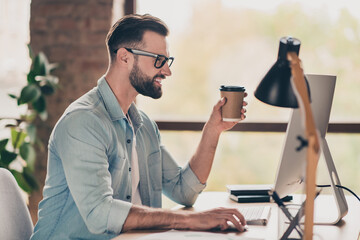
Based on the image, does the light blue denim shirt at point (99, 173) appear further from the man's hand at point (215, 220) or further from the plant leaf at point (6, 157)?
the plant leaf at point (6, 157)

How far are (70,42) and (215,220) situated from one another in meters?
2.18

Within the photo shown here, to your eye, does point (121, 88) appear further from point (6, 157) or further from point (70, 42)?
point (70, 42)

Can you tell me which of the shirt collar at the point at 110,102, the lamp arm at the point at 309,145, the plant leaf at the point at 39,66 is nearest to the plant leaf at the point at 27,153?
the plant leaf at the point at 39,66

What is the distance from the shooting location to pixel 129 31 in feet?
6.11

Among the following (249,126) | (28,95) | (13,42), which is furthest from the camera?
(13,42)

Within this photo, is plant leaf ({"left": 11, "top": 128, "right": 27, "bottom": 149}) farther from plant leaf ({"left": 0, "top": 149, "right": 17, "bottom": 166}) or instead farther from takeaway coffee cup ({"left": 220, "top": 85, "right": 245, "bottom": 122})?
takeaway coffee cup ({"left": 220, "top": 85, "right": 245, "bottom": 122})

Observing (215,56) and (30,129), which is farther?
(215,56)

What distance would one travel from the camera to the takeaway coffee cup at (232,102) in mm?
1632

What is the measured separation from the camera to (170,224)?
1.40m

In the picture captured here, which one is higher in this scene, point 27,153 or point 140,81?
point 140,81

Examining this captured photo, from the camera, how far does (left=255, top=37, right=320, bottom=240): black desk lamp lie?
0.93 meters

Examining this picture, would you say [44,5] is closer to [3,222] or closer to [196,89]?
[196,89]

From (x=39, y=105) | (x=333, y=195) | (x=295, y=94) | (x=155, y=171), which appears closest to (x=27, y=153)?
(x=39, y=105)

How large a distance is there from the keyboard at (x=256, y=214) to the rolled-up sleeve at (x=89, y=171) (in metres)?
0.38
